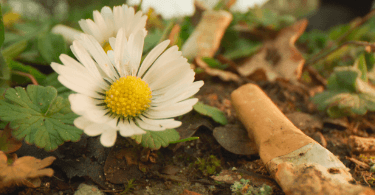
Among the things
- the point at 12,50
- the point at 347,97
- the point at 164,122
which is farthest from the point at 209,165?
the point at 12,50

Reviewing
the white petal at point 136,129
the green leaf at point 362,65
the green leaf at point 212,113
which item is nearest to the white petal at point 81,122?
the white petal at point 136,129

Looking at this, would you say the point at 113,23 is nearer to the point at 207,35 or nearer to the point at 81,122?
the point at 81,122

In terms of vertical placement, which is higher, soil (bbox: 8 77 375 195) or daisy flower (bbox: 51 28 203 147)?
daisy flower (bbox: 51 28 203 147)

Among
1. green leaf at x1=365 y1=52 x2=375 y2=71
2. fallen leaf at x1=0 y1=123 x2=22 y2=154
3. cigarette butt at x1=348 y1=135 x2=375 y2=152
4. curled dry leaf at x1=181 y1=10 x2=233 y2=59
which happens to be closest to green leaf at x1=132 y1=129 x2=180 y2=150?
fallen leaf at x1=0 y1=123 x2=22 y2=154

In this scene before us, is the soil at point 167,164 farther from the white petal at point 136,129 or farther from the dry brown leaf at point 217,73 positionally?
the dry brown leaf at point 217,73

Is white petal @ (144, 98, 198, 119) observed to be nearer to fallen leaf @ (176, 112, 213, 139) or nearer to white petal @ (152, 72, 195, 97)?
white petal @ (152, 72, 195, 97)

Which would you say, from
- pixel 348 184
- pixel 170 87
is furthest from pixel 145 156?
pixel 348 184
